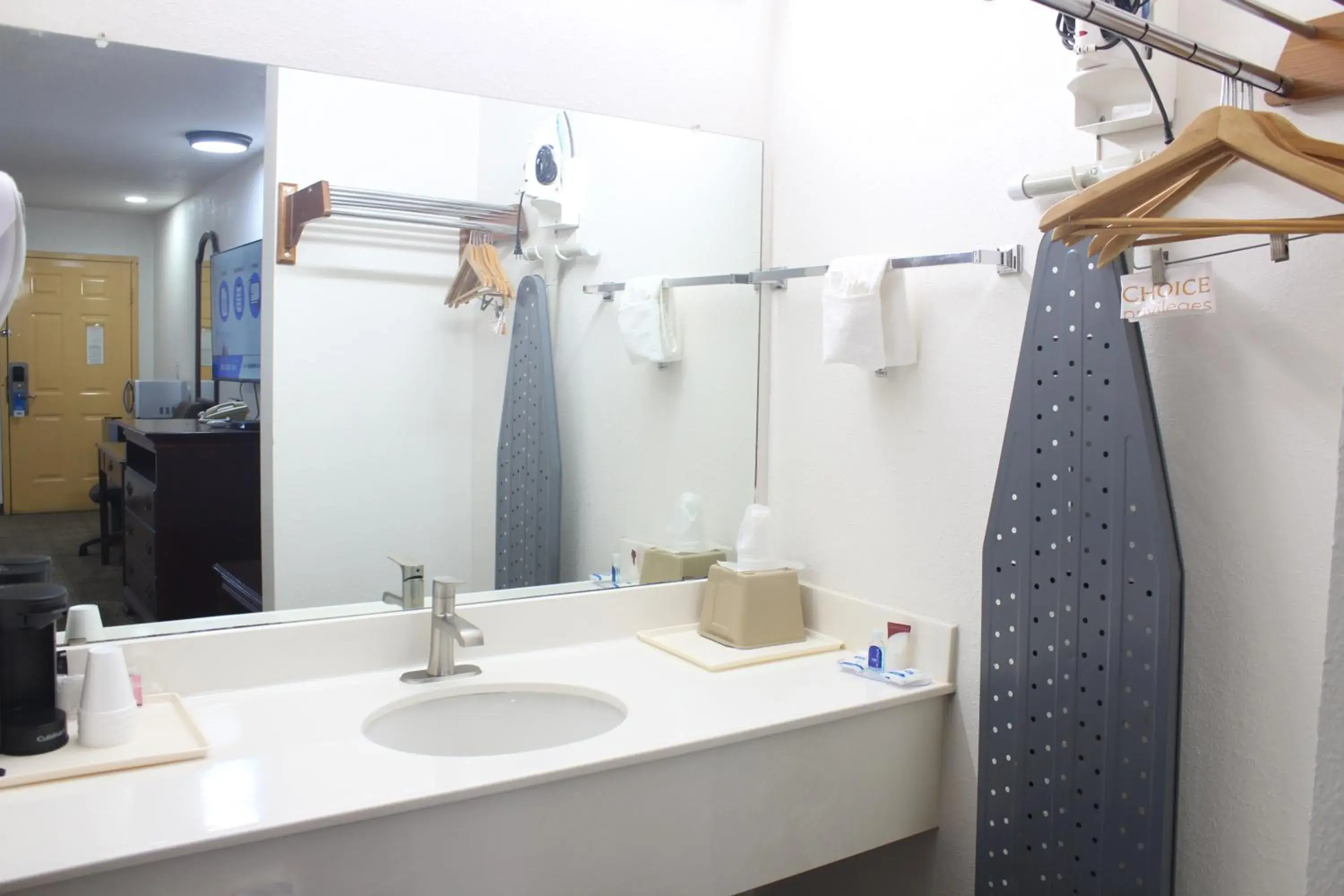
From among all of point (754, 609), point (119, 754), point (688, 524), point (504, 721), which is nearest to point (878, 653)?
point (754, 609)

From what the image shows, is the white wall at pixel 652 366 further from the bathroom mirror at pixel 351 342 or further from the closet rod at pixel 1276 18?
the closet rod at pixel 1276 18

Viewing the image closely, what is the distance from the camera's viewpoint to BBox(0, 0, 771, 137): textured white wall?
1.46 metres

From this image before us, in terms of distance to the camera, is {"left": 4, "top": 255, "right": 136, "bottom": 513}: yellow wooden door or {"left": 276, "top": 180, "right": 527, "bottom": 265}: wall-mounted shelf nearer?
{"left": 4, "top": 255, "right": 136, "bottom": 513}: yellow wooden door

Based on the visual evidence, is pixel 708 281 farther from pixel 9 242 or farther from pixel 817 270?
pixel 9 242

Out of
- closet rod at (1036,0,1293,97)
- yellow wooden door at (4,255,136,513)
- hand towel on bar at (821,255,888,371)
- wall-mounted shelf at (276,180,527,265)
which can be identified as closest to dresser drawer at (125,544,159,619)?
yellow wooden door at (4,255,136,513)

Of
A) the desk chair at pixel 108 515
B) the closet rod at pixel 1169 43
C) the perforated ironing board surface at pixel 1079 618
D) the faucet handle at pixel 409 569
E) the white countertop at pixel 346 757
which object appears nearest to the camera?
Answer: the closet rod at pixel 1169 43

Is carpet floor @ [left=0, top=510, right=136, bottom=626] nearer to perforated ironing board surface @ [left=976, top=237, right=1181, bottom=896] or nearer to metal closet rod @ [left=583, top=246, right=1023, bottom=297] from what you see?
metal closet rod @ [left=583, top=246, right=1023, bottom=297]

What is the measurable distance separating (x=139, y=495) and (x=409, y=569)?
1.43 ft

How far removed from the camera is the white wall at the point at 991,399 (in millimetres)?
1182

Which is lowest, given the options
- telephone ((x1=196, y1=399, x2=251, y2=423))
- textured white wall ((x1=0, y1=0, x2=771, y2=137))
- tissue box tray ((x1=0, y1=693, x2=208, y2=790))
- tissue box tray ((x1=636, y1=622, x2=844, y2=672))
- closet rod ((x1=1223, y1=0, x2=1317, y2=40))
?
tissue box tray ((x1=636, y1=622, x2=844, y2=672))

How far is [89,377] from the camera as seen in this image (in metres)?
1.48

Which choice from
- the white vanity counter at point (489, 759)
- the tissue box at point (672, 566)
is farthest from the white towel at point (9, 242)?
the tissue box at point (672, 566)

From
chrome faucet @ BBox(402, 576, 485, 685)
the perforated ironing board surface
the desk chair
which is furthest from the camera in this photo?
chrome faucet @ BBox(402, 576, 485, 685)

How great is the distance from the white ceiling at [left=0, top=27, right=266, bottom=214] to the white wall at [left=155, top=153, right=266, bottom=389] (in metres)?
0.02
